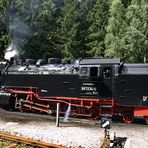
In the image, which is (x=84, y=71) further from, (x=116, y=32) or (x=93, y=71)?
(x=116, y=32)

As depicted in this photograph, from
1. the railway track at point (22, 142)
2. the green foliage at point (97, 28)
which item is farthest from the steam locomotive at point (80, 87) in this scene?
the green foliage at point (97, 28)

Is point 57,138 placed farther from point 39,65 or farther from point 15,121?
point 39,65

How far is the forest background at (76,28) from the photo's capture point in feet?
129

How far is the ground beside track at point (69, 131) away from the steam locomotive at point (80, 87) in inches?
41.5

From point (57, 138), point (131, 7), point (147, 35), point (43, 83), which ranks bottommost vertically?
point (57, 138)

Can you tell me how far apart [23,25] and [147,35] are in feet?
46.6

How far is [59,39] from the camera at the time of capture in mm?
49156

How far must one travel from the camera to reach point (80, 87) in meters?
19.7

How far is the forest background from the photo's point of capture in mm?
39219

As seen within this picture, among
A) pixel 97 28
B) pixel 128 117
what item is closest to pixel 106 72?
pixel 128 117

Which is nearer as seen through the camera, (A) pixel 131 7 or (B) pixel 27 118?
(B) pixel 27 118

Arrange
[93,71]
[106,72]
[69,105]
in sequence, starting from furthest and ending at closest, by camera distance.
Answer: [69,105]
[93,71]
[106,72]

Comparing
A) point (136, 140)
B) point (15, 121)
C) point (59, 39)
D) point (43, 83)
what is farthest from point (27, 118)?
point (59, 39)

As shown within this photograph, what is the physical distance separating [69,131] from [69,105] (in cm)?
357
